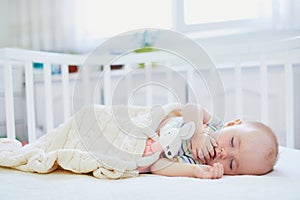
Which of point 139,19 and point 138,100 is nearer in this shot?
point 138,100

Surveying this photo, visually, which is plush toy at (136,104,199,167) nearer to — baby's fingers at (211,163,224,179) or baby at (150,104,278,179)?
baby at (150,104,278,179)

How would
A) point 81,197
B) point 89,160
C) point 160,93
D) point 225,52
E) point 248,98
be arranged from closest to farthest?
point 81,197
point 89,160
point 225,52
point 248,98
point 160,93

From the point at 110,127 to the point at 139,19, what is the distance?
1195 mm

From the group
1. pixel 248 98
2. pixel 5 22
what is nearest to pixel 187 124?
pixel 248 98

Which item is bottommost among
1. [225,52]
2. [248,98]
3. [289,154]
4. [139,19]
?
[289,154]

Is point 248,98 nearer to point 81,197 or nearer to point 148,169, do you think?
point 148,169

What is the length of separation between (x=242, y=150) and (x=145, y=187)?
0.31 meters

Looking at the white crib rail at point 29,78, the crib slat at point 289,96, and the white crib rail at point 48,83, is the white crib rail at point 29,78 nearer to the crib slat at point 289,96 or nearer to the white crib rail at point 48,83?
the white crib rail at point 48,83

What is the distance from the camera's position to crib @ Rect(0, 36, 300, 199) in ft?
2.35

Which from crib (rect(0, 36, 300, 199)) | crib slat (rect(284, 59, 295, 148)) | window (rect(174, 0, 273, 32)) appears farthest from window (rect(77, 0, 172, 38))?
crib slat (rect(284, 59, 295, 148))

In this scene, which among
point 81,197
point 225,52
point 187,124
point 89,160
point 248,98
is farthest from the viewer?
point 248,98

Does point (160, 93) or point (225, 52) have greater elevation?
point (225, 52)

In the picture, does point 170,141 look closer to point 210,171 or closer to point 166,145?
point 166,145

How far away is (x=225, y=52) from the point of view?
137cm
